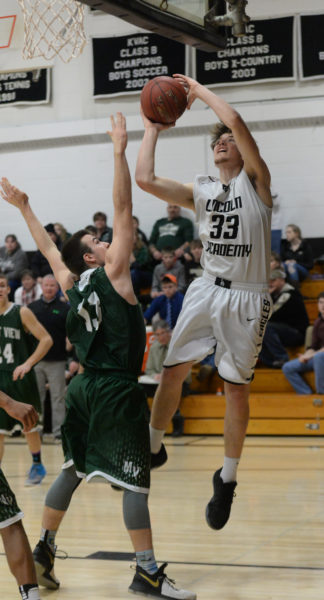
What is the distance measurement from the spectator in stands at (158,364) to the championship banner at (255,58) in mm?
4993

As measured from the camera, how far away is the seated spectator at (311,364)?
1036 centimetres

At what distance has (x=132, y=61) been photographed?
46.5ft

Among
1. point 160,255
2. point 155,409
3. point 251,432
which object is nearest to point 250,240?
point 155,409

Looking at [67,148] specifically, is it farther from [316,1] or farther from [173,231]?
[316,1]

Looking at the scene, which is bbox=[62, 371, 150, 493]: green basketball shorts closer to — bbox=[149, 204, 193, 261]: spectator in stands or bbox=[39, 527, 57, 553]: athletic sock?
bbox=[39, 527, 57, 553]: athletic sock

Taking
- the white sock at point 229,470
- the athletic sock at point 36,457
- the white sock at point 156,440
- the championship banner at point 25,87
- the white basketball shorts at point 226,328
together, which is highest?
the championship banner at point 25,87

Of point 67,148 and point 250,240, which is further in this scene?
point 67,148

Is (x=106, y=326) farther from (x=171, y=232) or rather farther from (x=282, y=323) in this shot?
(x=171, y=232)

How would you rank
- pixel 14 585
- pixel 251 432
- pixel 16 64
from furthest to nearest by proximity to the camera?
1. pixel 16 64
2. pixel 251 432
3. pixel 14 585

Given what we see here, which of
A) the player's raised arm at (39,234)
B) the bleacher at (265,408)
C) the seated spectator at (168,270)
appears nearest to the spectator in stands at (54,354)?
the bleacher at (265,408)

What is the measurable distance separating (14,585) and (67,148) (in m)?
11.6

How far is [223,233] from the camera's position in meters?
4.72

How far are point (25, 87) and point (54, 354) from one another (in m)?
6.37

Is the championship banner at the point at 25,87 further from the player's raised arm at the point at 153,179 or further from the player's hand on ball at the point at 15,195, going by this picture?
the player's hand on ball at the point at 15,195
